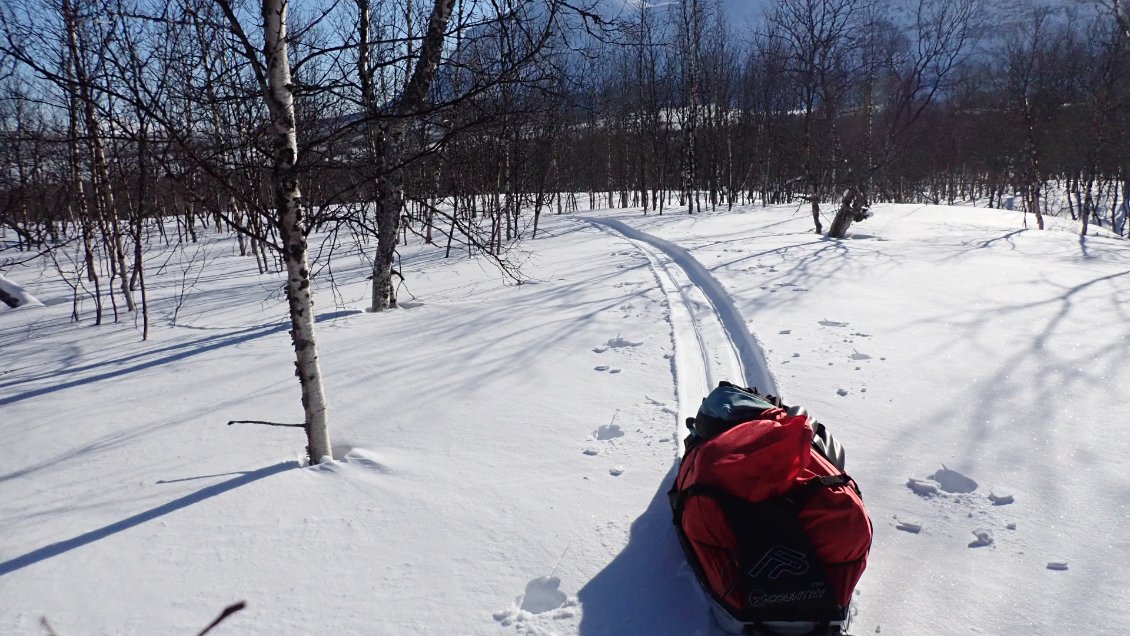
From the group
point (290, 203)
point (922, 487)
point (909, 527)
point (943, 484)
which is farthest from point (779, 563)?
point (290, 203)

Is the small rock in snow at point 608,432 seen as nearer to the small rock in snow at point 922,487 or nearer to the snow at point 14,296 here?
the small rock in snow at point 922,487

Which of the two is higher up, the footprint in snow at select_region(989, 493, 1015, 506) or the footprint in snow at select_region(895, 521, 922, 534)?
the footprint in snow at select_region(989, 493, 1015, 506)

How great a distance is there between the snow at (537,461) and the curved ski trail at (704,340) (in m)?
0.05

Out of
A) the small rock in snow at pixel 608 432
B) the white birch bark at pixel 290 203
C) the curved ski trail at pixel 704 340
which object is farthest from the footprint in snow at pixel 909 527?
the white birch bark at pixel 290 203

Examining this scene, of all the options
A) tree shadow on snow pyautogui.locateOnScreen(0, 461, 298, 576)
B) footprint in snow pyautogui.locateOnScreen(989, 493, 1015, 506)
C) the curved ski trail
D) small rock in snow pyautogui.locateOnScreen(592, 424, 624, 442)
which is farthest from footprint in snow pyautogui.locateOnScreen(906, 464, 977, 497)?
tree shadow on snow pyautogui.locateOnScreen(0, 461, 298, 576)

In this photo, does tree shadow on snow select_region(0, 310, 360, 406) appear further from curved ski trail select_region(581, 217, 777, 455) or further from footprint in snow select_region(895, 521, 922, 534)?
footprint in snow select_region(895, 521, 922, 534)

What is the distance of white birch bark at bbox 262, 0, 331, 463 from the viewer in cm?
280

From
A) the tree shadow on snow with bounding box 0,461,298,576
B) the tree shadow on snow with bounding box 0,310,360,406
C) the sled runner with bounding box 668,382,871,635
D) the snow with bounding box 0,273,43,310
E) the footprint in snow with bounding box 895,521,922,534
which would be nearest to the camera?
the sled runner with bounding box 668,382,871,635

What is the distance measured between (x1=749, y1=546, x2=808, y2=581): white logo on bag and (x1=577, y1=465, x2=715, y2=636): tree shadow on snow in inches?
15.5

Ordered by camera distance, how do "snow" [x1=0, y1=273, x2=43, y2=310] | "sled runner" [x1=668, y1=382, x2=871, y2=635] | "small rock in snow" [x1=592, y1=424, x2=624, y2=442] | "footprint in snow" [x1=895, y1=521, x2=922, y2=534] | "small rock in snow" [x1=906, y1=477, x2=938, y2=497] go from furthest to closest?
"snow" [x1=0, y1=273, x2=43, y2=310], "small rock in snow" [x1=592, y1=424, x2=624, y2=442], "small rock in snow" [x1=906, y1=477, x2=938, y2=497], "footprint in snow" [x1=895, y1=521, x2=922, y2=534], "sled runner" [x1=668, y1=382, x2=871, y2=635]

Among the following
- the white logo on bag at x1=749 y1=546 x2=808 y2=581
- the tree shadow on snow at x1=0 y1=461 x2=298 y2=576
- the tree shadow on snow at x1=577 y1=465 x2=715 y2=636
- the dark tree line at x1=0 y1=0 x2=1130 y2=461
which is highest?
the dark tree line at x1=0 y1=0 x2=1130 y2=461

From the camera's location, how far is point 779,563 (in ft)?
7.09

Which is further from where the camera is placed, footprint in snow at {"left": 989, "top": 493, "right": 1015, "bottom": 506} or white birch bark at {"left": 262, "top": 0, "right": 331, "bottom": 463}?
footprint in snow at {"left": 989, "top": 493, "right": 1015, "bottom": 506}

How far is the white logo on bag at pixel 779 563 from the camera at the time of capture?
7.06 feet
